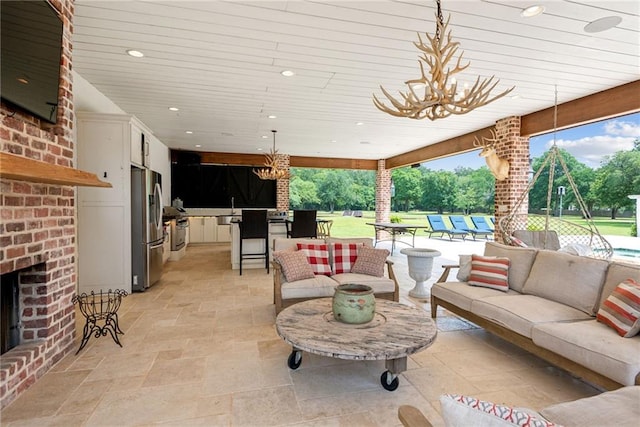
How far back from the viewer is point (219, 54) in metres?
3.16

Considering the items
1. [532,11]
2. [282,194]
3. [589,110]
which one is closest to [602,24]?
[532,11]

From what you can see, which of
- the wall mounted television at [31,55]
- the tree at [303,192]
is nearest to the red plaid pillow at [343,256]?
the wall mounted television at [31,55]

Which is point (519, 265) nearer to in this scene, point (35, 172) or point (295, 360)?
point (295, 360)

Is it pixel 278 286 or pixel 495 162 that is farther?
pixel 495 162

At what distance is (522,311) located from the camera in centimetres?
243

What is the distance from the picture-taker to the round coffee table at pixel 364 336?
1.84 m

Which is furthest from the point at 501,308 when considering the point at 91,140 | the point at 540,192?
the point at 540,192

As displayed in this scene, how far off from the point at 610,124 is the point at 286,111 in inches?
317

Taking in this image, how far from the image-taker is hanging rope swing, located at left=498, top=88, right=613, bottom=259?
4.05 m

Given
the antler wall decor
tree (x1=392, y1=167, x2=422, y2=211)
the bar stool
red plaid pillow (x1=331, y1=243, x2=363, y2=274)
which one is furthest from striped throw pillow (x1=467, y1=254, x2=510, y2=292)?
tree (x1=392, y1=167, x2=422, y2=211)

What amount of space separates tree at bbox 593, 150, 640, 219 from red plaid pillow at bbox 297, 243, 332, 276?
6.78 meters

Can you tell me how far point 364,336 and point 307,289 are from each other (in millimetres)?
1241

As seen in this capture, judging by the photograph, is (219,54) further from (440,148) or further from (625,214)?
(625,214)

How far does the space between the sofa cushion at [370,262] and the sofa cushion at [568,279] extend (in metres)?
1.37
